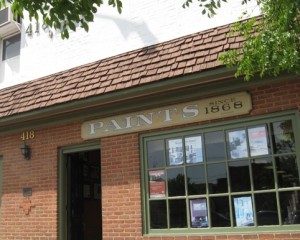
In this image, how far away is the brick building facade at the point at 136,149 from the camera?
6.31 meters

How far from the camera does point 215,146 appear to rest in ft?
22.4

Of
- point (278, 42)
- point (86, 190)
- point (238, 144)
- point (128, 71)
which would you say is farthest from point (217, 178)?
point (86, 190)

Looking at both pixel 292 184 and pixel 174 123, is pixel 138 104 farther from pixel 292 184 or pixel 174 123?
pixel 292 184

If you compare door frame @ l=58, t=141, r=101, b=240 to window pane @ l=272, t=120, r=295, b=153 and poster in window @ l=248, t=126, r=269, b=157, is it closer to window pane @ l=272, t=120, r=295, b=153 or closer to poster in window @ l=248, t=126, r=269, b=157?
poster in window @ l=248, t=126, r=269, b=157

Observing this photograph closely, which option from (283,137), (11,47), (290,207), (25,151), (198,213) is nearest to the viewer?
(290,207)

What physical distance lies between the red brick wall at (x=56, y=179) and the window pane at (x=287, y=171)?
27.6 inches

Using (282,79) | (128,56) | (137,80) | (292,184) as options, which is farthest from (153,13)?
(292,184)

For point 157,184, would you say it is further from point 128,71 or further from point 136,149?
point 128,71

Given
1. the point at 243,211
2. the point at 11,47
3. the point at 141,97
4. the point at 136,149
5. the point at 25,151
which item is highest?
the point at 11,47

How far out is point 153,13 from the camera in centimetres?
848

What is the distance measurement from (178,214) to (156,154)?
1083mm

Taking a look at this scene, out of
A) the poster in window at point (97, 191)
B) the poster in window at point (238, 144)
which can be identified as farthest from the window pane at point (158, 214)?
the poster in window at point (97, 191)

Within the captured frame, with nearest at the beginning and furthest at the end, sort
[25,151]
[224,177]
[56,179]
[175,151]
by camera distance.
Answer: [224,177], [175,151], [56,179], [25,151]

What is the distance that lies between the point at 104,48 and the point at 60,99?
1.57 m
